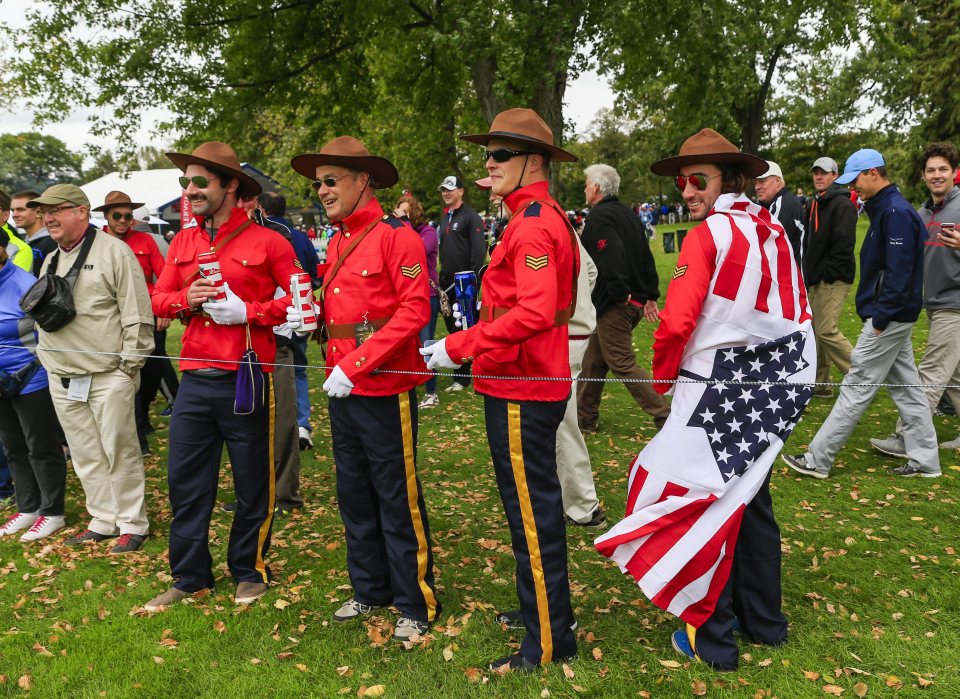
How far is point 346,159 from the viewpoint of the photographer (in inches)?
151

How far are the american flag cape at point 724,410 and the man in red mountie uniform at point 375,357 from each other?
1256mm

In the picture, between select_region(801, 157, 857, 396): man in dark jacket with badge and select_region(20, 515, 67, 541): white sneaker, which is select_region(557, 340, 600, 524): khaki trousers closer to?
select_region(20, 515, 67, 541): white sneaker

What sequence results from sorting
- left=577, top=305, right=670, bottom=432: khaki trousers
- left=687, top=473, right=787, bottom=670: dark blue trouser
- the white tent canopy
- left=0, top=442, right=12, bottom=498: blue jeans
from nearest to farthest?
left=687, top=473, right=787, bottom=670: dark blue trouser
left=0, top=442, right=12, bottom=498: blue jeans
left=577, top=305, right=670, bottom=432: khaki trousers
the white tent canopy

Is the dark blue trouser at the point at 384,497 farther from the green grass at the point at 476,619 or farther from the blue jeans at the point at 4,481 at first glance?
the blue jeans at the point at 4,481

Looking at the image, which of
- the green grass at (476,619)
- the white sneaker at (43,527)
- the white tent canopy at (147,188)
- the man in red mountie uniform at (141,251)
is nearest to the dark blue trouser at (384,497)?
the green grass at (476,619)

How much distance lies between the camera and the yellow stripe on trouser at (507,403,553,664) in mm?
3418

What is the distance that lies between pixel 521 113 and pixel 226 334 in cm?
207

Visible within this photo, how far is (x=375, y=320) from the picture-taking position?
385 centimetres

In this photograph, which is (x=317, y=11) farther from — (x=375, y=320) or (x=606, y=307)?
(x=375, y=320)

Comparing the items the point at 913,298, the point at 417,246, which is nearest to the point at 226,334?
the point at 417,246

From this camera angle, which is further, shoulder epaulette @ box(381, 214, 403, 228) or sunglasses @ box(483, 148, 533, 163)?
shoulder epaulette @ box(381, 214, 403, 228)

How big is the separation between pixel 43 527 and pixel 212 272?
3058mm

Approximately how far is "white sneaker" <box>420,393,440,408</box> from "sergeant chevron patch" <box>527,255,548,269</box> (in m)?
5.92

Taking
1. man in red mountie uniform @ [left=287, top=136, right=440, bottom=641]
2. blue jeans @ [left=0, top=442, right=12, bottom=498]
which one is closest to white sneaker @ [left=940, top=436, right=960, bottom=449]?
man in red mountie uniform @ [left=287, top=136, right=440, bottom=641]
